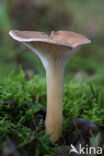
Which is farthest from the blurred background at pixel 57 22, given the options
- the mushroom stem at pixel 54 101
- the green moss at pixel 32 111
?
the mushroom stem at pixel 54 101

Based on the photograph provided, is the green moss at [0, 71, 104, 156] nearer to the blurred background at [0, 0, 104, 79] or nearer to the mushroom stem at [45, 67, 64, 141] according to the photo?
the mushroom stem at [45, 67, 64, 141]

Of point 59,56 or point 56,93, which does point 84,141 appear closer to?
point 56,93

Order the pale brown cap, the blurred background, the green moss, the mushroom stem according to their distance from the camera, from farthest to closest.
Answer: the blurred background
the mushroom stem
the green moss
the pale brown cap

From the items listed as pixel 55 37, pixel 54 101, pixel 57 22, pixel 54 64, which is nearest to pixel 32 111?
pixel 54 101

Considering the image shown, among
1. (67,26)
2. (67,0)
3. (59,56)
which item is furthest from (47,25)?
(59,56)

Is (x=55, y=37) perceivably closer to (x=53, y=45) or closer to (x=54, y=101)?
(x=53, y=45)

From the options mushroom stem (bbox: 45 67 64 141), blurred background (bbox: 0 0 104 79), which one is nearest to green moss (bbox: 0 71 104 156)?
mushroom stem (bbox: 45 67 64 141)
